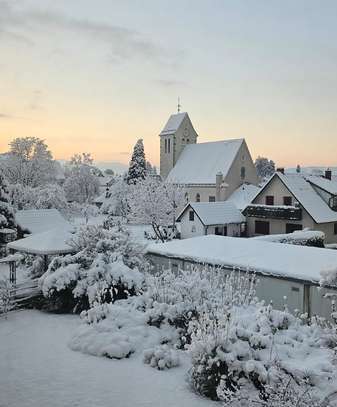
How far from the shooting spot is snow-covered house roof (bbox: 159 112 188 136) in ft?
185

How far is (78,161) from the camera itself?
7812cm

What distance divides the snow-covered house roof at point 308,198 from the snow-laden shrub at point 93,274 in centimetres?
1859

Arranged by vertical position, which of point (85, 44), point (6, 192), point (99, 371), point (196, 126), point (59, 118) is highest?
point (196, 126)

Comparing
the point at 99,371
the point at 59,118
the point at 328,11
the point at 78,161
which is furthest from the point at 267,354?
the point at 78,161

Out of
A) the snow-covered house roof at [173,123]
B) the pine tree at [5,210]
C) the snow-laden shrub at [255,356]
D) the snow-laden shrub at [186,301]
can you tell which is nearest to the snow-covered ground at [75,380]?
the snow-laden shrub at [255,356]

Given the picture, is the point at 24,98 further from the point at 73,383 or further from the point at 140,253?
the point at 73,383

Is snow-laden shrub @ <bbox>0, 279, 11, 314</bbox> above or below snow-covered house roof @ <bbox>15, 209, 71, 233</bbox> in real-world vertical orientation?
below

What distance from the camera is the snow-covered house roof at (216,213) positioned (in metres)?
34.3

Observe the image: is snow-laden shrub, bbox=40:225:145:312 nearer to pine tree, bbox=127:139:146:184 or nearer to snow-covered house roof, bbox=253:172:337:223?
snow-covered house roof, bbox=253:172:337:223

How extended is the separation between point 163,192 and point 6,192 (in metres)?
16.9

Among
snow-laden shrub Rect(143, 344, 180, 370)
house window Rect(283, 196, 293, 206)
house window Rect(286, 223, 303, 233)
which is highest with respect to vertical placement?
house window Rect(283, 196, 293, 206)

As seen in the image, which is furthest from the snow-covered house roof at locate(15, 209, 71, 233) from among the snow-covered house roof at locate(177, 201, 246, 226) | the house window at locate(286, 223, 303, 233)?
the house window at locate(286, 223, 303, 233)

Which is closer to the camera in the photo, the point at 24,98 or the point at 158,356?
the point at 158,356

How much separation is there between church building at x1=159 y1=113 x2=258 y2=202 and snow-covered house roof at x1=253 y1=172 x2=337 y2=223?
12.8m
